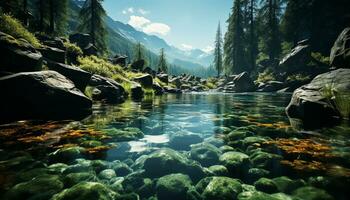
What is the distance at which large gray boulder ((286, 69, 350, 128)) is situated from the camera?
8570 millimetres

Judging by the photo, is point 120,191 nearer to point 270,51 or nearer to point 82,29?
point 82,29

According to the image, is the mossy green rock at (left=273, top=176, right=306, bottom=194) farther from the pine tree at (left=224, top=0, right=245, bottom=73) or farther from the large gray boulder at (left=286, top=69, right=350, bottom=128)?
the pine tree at (left=224, top=0, right=245, bottom=73)

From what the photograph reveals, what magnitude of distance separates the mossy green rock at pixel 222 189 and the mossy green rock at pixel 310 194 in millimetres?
857

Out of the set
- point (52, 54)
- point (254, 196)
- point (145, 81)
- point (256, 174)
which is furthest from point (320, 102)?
point (145, 81)

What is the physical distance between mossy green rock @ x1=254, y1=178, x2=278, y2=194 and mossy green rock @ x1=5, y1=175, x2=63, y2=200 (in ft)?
10.5

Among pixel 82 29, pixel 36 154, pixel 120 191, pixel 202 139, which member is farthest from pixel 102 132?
pixel 82 29

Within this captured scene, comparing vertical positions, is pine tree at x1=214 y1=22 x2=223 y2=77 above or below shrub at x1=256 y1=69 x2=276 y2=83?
above

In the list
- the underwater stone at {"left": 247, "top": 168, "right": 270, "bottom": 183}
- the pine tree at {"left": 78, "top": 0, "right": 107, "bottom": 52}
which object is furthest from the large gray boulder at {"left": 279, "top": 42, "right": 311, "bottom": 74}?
the underwater stone at {"left": 247, "top": 168, "right": 270, "bottom": 183}

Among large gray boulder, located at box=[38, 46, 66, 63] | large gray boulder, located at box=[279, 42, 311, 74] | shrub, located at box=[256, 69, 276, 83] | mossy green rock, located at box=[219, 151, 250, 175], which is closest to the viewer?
mossy green rock, located at box=[219, 151, 250, 175]

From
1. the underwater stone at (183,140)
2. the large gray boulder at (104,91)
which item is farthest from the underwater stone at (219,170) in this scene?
the large gray boulder at (104,91)

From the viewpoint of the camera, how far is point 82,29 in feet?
126

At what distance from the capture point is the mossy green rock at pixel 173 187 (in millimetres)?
3680

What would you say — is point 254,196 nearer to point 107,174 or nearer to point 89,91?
point 107,174

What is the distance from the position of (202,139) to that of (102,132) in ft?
10.2
